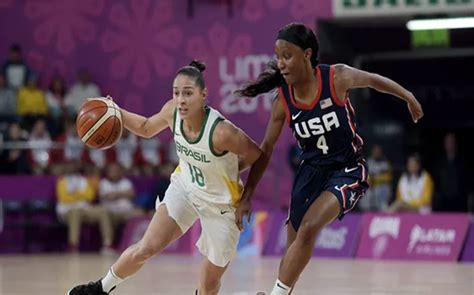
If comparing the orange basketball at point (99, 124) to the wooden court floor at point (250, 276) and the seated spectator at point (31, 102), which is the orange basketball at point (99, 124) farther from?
the seated spectator at point (31, 102)

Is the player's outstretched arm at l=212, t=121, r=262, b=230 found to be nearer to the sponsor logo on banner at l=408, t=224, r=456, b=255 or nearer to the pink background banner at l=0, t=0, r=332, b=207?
the sponsor logo on banner at l=408, t=224, r=456, b=255

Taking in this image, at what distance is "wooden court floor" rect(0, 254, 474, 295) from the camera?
33.2 ft

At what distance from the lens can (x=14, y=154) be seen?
59.1ft

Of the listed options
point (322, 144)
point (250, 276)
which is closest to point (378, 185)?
point (250, 276)

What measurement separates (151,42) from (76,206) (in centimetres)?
474

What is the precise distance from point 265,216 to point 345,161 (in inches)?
388

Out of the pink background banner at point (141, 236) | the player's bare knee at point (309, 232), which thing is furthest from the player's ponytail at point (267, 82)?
the pink background banner at point (141, 236)

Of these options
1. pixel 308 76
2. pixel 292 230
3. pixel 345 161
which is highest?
pixel 308 76

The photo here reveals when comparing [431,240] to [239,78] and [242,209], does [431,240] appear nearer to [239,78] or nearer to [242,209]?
[239,78]

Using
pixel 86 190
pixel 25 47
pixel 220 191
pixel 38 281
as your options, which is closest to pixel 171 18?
pixel 25 47

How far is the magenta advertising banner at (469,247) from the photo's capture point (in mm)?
15095

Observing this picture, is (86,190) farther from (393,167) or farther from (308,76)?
(308,76)

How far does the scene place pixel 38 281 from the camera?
11.5m

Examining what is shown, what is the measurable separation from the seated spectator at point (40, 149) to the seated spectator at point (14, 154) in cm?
14
